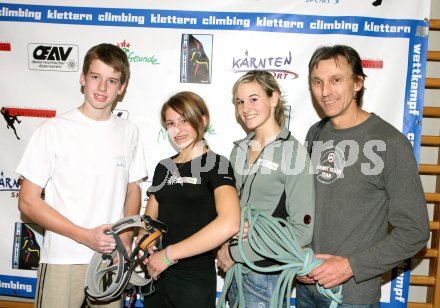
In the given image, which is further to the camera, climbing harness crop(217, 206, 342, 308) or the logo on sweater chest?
the logo on sweater chest

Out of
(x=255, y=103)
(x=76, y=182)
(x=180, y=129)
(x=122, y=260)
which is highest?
(x=255, y=103)

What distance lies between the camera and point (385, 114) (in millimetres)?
2021

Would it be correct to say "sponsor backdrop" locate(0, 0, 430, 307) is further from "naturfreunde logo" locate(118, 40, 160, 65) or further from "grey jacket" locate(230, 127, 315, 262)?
"grey jacket" locate(230, 127, 315, 262)

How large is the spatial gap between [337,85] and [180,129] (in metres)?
0.61

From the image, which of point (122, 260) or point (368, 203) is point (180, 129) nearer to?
point (122, 260)

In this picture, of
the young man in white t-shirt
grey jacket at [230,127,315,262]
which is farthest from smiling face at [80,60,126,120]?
grey jacket at [230,127,315,262]

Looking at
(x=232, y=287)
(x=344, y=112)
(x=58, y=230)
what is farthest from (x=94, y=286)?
(x=344, y=112)

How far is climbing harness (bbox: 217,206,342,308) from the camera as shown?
131cm

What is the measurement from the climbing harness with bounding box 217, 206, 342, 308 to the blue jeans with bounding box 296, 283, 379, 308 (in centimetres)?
7

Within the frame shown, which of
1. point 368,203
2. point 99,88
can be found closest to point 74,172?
point 99,88

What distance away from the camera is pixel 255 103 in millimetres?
1476

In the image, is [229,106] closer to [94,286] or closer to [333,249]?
[333,249]

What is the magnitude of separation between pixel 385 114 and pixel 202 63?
3.31ft

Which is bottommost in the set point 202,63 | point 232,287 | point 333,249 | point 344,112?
point 232,287
